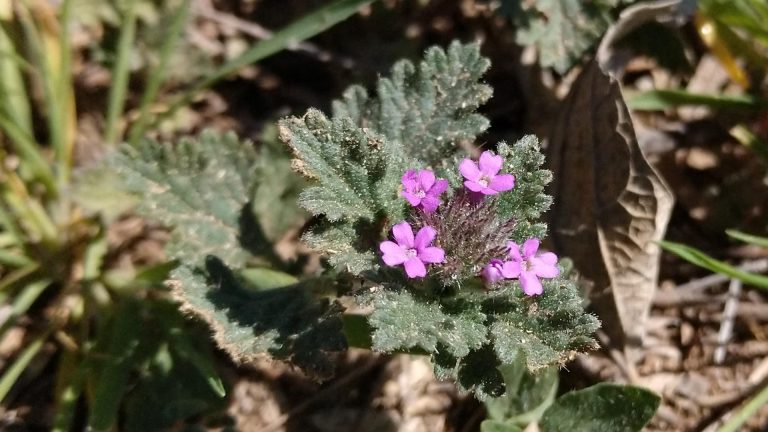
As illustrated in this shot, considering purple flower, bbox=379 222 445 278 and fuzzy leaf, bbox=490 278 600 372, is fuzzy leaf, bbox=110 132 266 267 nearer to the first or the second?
purple flower, bbox=379 222 445 278

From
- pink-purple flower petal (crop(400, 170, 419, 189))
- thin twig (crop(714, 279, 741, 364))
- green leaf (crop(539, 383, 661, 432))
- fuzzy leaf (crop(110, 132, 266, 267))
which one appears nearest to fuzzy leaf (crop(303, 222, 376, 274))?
pink-purple flower petal (crop(400, 170, 419, 189))

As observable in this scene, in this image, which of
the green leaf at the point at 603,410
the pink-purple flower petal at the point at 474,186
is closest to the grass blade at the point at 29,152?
the pink-purple flower petal at the point at 474,186

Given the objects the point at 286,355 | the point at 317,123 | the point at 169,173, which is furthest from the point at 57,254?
the point at 317,123

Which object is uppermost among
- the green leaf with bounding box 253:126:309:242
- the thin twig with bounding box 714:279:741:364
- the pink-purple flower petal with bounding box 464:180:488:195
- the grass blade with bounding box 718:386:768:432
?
the pink-purple flower petal with bounding box 464:180:488:195

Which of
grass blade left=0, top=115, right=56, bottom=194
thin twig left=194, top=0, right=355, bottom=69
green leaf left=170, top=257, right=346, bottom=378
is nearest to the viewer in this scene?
green leaf left=170, top=257, right=346, bottom=378

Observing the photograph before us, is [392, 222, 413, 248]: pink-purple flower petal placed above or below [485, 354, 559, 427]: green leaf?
above

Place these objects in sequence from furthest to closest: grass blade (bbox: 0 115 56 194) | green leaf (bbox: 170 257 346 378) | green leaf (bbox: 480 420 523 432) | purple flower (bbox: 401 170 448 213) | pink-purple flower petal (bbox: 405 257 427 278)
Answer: grass blade (bbox: 0 115 56 194) < green leaf (bbox: 480 420 523 432) < green leaf (bbox: 170 257 346 378) < purple flower (bbox: 401 170 448 213) < pink-purple flower petal (bbox: 405 257 427 278)

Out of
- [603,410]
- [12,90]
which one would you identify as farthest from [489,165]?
[12,90]

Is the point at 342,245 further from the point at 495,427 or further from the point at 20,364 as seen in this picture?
the point at 20,364
